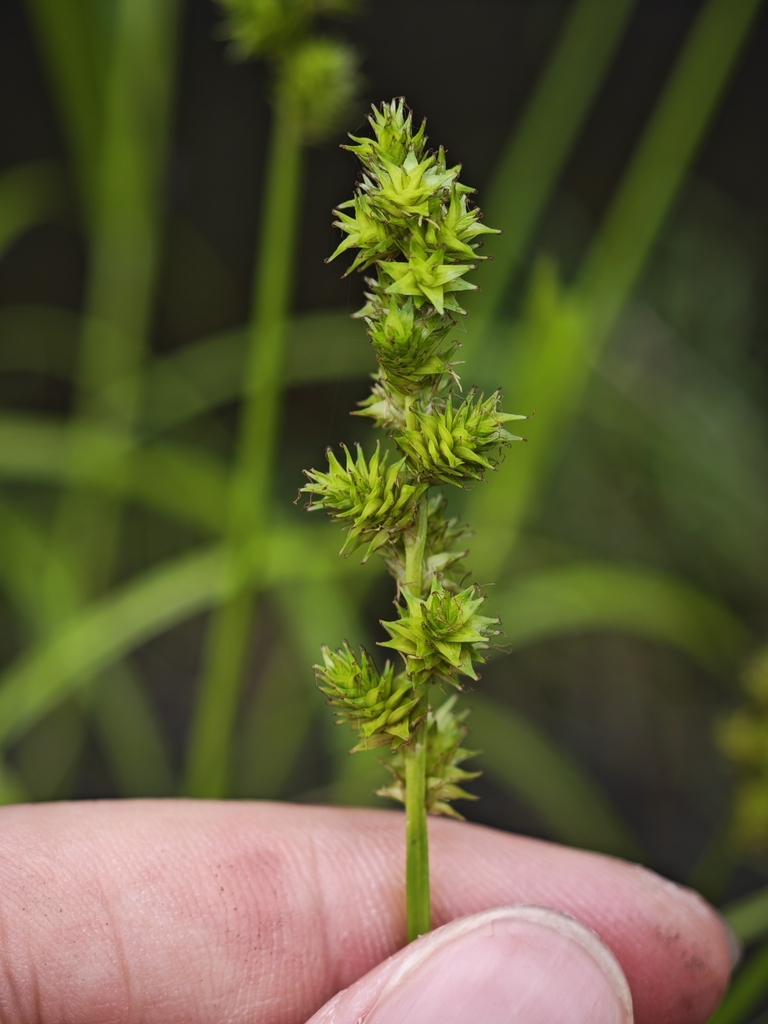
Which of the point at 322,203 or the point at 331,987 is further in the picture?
the point at 322,203

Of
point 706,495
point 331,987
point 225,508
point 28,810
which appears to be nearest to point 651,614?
point 706,495

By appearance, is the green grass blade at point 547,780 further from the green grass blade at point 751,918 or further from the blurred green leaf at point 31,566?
the blurred green leaf at point 31,566

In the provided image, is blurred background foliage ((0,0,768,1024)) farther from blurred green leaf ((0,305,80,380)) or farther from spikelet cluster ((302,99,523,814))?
spikelet cluster ((302,99,523,814))

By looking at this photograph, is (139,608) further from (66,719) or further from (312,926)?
(66,719)

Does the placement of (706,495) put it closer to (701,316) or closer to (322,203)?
(701,316)

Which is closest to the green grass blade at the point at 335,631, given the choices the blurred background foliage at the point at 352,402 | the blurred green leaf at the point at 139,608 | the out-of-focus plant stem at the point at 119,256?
the blurred background foliage at the point at 352,402

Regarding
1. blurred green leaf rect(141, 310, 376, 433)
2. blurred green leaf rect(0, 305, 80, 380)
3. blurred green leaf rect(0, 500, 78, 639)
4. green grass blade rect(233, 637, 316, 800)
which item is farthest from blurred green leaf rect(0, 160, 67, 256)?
green grass blade rect(233, 637, 316, 800)

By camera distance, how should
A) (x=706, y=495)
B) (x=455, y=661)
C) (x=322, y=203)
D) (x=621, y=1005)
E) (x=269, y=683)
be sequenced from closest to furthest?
(x=455, y=661), (x=621, y=1005), (x=706, y=495), (x=269, y=683), (x=322, y=203)
